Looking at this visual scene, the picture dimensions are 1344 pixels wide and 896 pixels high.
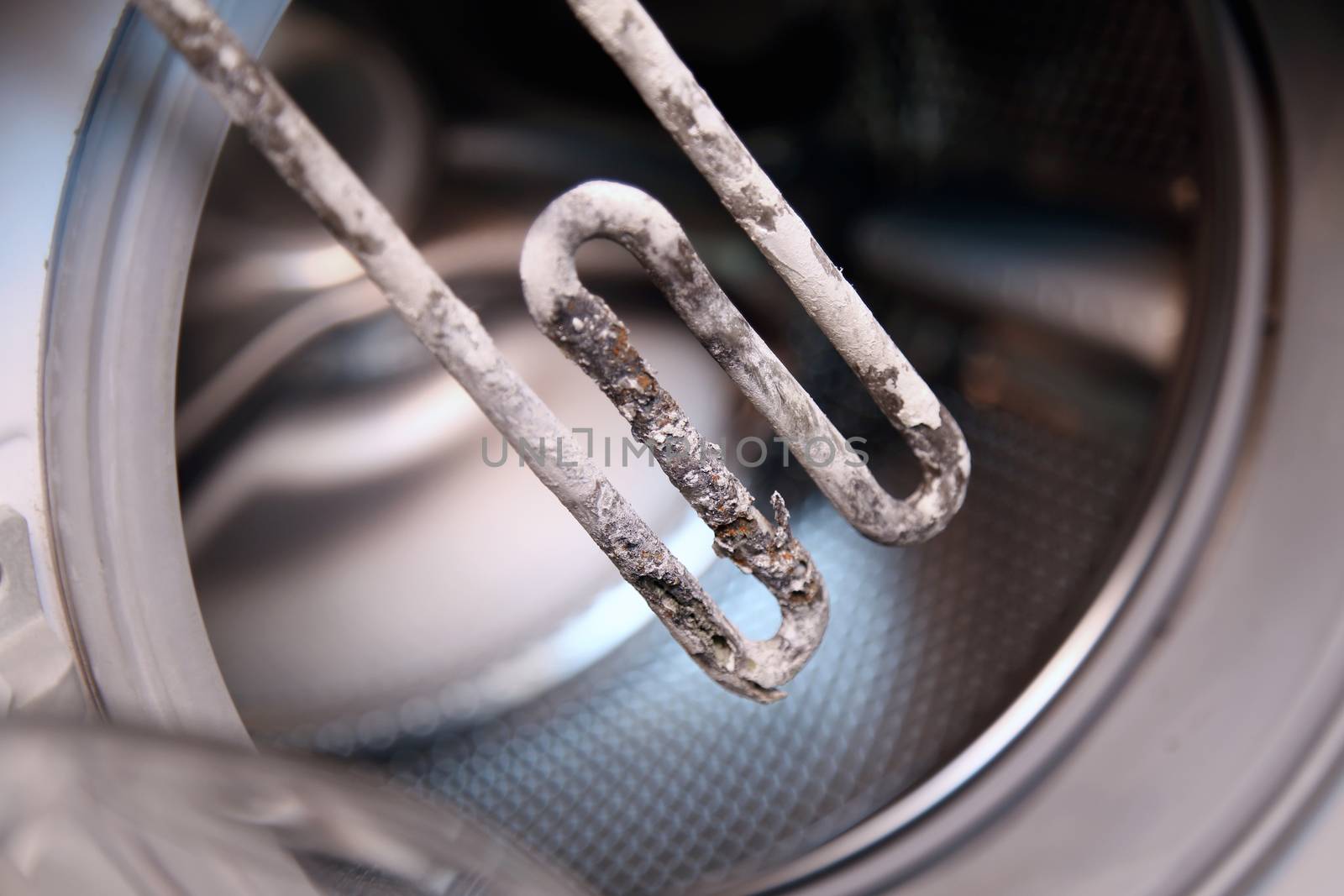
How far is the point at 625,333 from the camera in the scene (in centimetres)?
28

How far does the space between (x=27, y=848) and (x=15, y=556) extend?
0.10m

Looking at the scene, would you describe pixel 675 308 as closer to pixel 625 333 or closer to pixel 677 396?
→ pixel 625 333

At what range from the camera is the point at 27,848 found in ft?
0.76

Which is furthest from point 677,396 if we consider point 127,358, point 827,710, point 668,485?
point 127,358

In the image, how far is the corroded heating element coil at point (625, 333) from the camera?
263mm

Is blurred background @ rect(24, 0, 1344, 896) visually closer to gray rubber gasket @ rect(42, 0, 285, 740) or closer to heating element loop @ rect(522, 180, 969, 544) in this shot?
gray rubber gasket @ rect(42, 0, 285, 740)

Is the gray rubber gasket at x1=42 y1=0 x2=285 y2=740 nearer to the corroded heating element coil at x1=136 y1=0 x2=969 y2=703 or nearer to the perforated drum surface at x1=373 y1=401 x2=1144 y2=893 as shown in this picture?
the corroded heating element coil at x1=136 y1=0 x2=969 y2=703

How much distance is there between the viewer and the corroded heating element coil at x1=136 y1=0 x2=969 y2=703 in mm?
263

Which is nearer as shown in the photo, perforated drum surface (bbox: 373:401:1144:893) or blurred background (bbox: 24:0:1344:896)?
blurred background (bbox: 24:0:1344:896)

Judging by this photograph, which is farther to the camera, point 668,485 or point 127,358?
point 668,485

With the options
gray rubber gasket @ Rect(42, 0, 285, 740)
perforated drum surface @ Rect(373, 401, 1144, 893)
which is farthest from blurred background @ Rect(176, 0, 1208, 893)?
gray rubber gasket @ Rect(42, 0, 285, 740)

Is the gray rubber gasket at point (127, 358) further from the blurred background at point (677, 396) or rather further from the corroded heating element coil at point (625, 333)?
the blurred background at point (677, 396)

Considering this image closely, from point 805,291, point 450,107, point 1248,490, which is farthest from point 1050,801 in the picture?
point 450,107

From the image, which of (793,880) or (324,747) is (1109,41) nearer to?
(793,880)
